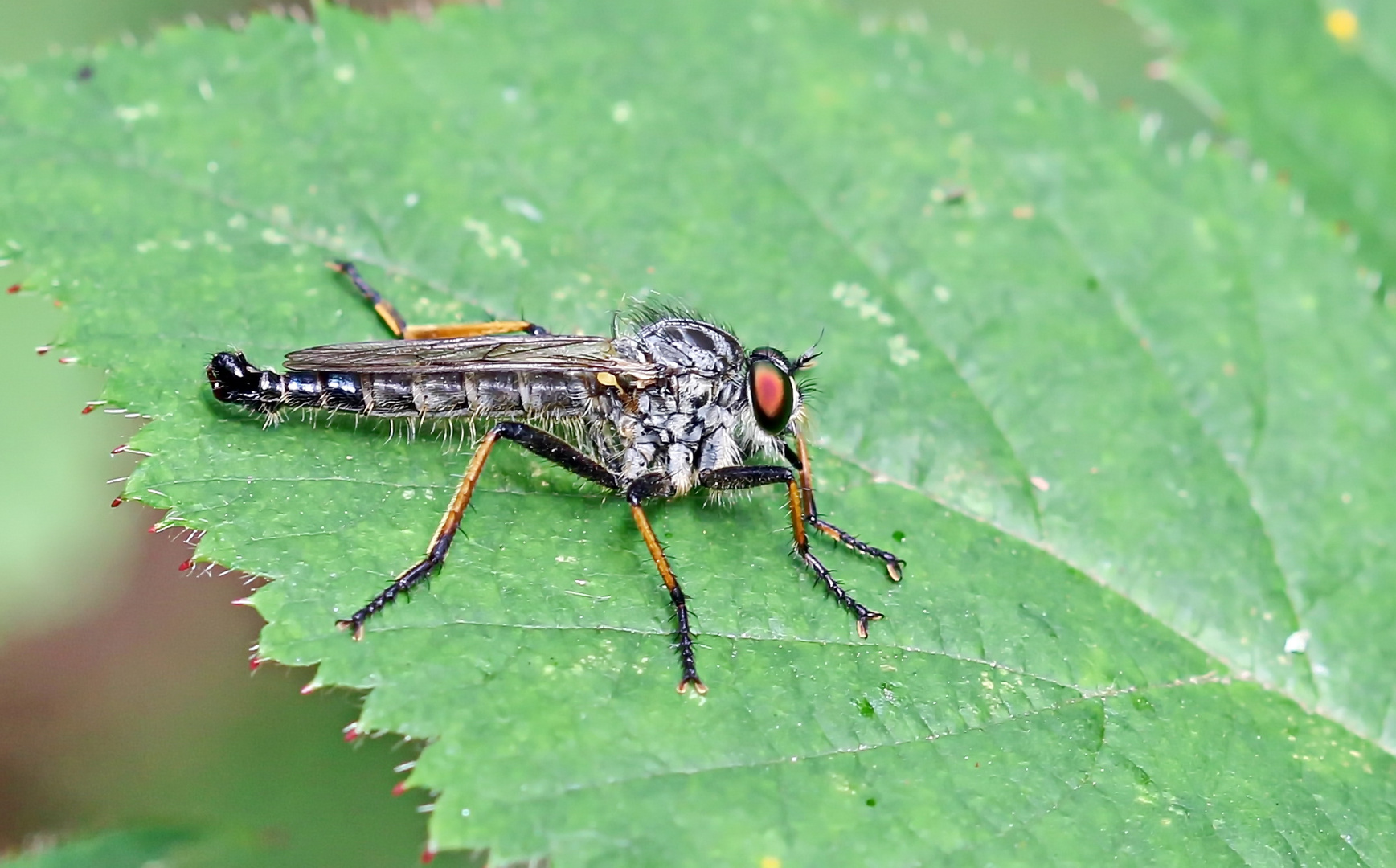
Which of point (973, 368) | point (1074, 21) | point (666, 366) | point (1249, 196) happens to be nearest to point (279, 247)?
point (666, 366)

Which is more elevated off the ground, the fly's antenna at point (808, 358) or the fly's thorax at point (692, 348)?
the fly's antenna at point (808, 358)

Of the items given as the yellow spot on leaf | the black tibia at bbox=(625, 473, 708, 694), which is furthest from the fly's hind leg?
the yellow spot on leaf

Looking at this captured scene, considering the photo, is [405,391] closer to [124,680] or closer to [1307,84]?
[124,680]

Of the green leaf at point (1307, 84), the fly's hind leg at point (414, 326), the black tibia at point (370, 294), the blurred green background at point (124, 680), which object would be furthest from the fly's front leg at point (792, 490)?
the green leaf at point (1307, 84)

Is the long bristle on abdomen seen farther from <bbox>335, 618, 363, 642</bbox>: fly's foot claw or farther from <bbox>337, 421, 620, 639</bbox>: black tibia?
<bbox>335, 618, 363, 642</bbox>: fly's foot claw

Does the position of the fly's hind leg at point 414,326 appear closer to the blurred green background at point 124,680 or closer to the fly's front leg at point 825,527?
the blurred green background at point 124,680

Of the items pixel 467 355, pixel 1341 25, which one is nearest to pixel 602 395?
pixel 467 355

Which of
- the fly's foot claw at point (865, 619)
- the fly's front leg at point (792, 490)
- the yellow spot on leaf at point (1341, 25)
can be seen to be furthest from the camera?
the yellow spot on leaf at point (1341, 25)
